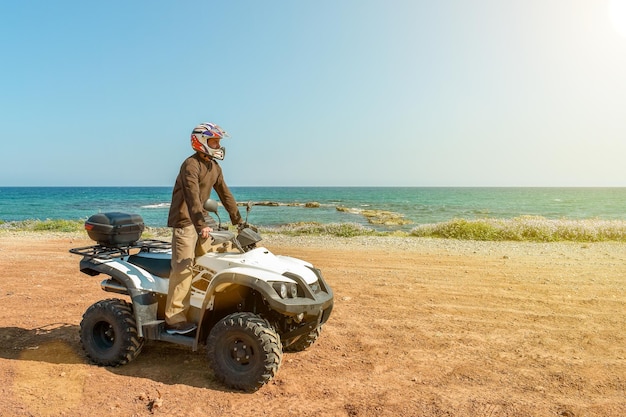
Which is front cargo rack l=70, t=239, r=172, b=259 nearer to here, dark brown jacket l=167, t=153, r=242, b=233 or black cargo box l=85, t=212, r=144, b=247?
black cargo box l=85, t=212, r=144, b=247

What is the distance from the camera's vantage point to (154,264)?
5426 millimetres

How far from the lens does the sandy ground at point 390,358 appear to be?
4336 mm

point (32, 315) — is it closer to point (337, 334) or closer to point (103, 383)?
point (103, 383)

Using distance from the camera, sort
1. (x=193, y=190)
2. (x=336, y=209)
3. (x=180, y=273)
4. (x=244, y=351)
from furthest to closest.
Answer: (x=336, y=209) < (x=180, y=273) < (x=193, y=190) < (x=244, y=351)

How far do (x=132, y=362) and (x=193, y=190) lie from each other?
83.6 inches

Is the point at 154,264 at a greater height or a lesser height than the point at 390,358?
greater

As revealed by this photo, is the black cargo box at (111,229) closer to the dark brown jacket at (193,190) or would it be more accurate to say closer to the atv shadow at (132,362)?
the dark brown jacket at (193,190)

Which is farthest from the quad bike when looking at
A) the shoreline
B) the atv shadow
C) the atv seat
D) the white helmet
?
the shoreline

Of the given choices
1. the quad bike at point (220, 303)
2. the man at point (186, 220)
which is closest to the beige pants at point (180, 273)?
the man at point (186, 220)

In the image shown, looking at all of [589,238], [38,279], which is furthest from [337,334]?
[589,238]

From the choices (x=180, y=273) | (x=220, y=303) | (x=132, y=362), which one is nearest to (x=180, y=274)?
(x=180, y=273)

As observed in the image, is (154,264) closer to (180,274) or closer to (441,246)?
(180,274)

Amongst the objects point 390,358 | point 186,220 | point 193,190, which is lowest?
point 390,358

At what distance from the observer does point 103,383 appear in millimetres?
4699
